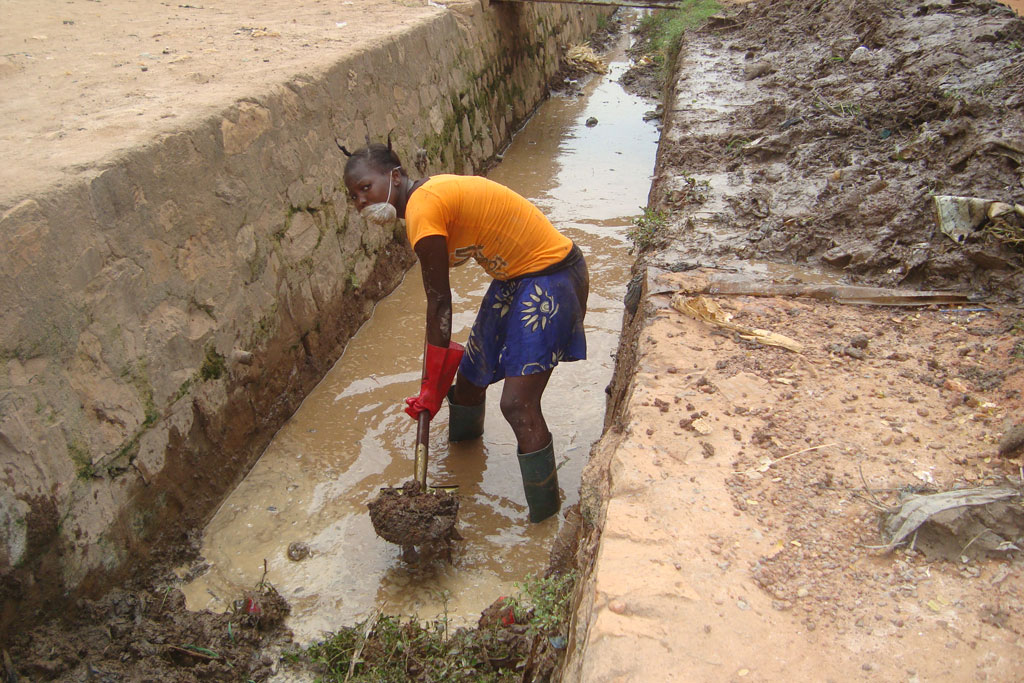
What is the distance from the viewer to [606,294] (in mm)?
5070

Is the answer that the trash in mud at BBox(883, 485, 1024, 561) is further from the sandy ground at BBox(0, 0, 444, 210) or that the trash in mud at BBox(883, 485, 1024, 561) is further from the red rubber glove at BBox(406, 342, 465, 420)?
the sandy ground at BBox(0, 0, 444, 210)

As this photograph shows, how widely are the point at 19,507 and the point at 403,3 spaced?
5.47 metres

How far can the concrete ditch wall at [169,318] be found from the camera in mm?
2367

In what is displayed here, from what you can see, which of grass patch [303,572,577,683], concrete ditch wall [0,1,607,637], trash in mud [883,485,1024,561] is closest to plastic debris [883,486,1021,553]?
trash in mud [883,485,1024,561]

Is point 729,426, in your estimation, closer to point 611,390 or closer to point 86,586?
point 611,390

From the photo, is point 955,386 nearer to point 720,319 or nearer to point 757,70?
point 720,319

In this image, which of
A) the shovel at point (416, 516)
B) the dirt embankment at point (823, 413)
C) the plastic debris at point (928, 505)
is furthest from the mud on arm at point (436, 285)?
the plastic debris at point (928, 505)

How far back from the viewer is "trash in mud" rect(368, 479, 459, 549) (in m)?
2.82

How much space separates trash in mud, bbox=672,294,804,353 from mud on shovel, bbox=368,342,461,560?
47.5 inches

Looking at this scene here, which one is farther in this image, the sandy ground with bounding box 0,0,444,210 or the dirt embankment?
the sandy ground with bounding box 0,0,444,210

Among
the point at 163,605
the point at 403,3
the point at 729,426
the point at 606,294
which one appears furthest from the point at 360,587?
the point at 403,3

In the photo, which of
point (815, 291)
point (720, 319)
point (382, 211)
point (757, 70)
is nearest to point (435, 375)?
point (382, 211)

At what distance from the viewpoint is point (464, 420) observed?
3.58m

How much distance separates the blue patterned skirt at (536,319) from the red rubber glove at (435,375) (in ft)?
0.54
